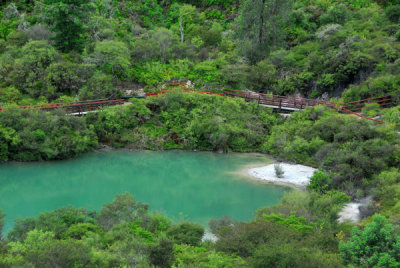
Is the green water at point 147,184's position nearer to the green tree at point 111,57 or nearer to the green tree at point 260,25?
the green tree at point 111,57

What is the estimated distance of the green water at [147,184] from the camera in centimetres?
2391

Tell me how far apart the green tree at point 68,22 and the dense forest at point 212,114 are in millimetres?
134

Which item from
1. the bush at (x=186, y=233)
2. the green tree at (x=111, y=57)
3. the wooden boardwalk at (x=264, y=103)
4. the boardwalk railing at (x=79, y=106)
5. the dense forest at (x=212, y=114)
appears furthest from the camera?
the green tree at (x=111, y=57)

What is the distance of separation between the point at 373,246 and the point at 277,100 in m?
23.4

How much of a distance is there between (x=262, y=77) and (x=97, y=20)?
16.5 metres

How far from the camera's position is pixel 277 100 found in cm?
3619

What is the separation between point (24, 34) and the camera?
3941 centimetres

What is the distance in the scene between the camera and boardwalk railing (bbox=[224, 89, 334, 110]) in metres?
35.0

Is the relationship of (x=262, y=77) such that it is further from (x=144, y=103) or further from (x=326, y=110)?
(x=144, y=103)

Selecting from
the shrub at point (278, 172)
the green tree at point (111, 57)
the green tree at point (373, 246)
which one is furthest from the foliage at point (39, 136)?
the green tree at point (373, 246)

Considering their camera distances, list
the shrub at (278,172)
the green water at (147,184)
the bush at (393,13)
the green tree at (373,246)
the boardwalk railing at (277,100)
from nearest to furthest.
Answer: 1. the green tree at (373,246)
2. the green water at (147,184)
3. the shrub at (278,172)
4. the boardwalk railing at (277,100)
5. the bush at (393,13)

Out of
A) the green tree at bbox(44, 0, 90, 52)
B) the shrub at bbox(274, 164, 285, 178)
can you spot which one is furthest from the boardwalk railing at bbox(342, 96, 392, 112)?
the green tree at bbox(44, 0, 90, 52)

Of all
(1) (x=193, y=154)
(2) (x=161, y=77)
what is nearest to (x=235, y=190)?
(1) (x=193, y=154)

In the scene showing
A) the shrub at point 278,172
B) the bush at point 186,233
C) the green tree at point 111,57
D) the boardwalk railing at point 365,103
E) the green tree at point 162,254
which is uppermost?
the green tree at point 111,57
